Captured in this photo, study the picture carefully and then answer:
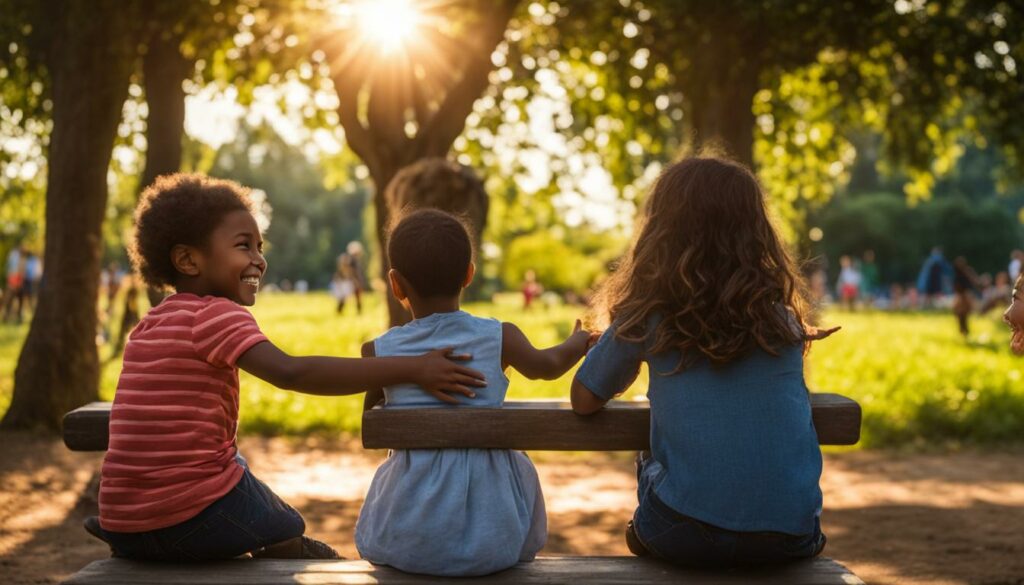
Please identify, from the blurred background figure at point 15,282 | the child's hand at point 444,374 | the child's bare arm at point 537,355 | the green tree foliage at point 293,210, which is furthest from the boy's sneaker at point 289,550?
the green tree foliage at point 293,210

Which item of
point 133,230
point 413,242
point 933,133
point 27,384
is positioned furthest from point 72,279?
point 933,133

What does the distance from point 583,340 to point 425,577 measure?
812mm

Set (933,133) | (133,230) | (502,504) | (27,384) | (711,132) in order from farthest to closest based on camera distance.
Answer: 1. (933,133)
2. (711,132)
3. (27,384)
4. (133,230)
5. (502,504)

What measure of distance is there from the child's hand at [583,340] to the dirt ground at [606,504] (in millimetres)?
3000

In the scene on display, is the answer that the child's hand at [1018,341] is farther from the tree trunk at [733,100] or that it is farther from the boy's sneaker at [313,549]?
the tree trunk at [733,100]

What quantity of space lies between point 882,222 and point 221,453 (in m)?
67.5

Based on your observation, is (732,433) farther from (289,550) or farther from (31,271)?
(31,271)

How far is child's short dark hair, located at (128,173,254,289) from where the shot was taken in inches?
134

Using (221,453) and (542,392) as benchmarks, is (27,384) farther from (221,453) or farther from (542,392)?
(221,453)

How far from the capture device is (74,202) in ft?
34.0

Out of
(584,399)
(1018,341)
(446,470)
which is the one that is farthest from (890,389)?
(446,470)

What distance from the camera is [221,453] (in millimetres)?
3305

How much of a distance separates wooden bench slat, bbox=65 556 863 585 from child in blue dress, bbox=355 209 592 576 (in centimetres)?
6

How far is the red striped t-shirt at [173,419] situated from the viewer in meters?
3.23
